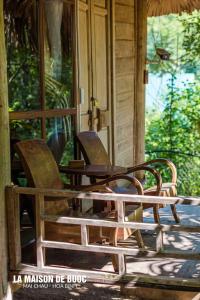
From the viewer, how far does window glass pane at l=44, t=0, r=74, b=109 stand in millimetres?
4336

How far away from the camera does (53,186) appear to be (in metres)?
3.86

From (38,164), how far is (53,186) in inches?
8.6

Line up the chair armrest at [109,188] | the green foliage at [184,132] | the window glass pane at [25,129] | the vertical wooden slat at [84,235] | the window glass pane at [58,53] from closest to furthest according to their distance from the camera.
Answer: the vertical wooden slat at [84,235] → the chair armrest at [109,188] → the window glass pane at [25,129] → the window glass pane at [58,53] → the green foliage at [184,132]

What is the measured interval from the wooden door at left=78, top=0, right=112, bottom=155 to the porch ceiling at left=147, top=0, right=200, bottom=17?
1499 millimetres

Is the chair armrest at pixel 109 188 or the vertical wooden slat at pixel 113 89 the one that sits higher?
the vertical wooden slat at pixel 113 89

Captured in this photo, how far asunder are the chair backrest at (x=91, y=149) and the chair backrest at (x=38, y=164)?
0.74m

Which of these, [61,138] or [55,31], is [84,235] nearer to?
[61,138]

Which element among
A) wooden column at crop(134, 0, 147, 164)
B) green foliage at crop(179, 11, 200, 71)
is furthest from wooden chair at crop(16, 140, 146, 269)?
green foliage at crop(179, 11, 200, 71)

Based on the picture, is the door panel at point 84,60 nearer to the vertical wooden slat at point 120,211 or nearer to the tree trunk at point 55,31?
the tree trunk at point 55,31

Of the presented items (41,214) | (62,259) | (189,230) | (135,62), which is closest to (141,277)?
(189,230)

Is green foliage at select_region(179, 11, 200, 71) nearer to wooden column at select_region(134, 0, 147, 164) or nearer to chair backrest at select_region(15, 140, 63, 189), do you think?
wooden column at select_region(134, 0, 147, 164)

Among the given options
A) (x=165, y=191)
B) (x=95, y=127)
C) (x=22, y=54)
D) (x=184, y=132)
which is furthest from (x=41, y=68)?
(x=184, y=132)

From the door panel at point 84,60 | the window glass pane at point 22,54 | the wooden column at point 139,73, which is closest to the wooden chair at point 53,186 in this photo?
the window glass pane at point 22,54

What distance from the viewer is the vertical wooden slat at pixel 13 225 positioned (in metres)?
3.16
